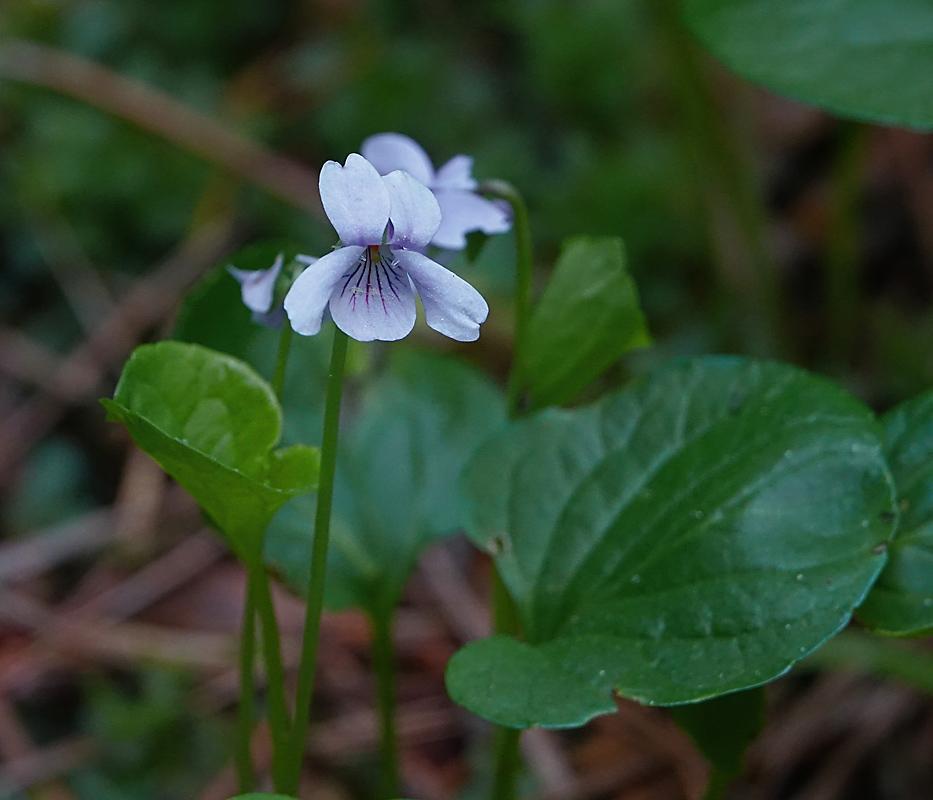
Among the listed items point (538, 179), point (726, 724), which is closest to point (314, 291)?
point (726, 724)

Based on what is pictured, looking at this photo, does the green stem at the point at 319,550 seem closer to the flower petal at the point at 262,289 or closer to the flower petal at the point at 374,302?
the flower petal at the point at 374,302

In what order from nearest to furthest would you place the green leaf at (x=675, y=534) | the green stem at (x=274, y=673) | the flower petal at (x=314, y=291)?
the flower petal at (x=314, y=291) < the green leaf at (x=675, y=534) < the green stem at (x=274, y=673)

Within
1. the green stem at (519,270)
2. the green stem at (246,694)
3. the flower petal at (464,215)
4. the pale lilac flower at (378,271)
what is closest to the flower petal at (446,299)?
the pale lilac flower at (378,271)

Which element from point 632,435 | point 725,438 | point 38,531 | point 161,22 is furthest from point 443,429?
point 161,22

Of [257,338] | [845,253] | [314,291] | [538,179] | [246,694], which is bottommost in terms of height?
[538,179]

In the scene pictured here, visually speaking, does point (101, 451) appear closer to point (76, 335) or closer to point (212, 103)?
point (76, 335)

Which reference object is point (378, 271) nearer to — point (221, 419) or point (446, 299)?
point (446, 299)

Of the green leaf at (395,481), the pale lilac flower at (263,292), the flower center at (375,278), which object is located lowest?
the green leaf at (395,481)
